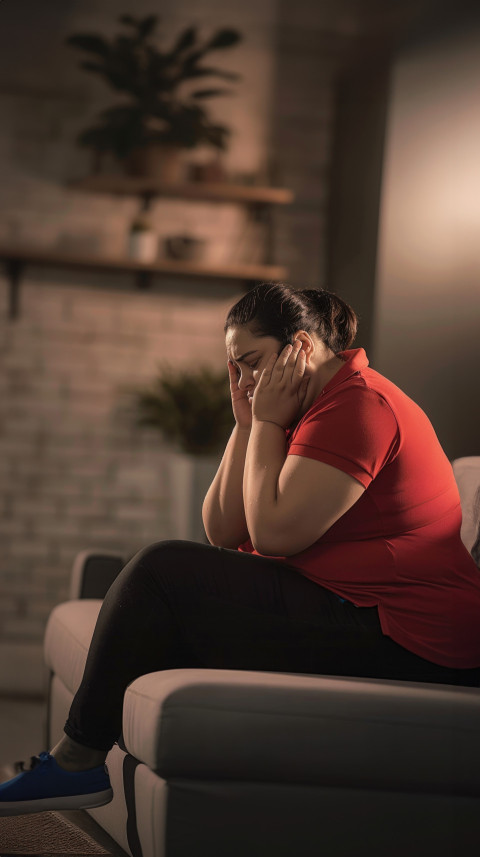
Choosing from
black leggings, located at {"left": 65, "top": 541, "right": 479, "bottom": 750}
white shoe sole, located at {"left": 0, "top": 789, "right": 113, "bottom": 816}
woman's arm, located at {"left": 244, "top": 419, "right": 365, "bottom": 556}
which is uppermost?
woman's arm, located at {"left": 244, "top": 419, "right": 365, "bottom": 556}

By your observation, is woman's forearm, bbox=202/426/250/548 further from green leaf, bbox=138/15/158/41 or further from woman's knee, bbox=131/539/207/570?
green leaf, bbox=138/15/158/41

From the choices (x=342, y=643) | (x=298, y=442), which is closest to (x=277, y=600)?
(x=342, y=643)

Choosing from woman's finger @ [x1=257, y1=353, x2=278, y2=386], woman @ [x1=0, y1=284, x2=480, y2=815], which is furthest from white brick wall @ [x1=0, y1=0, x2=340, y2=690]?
woman @ [x1=0, y1=284, x2=480, y2=815]

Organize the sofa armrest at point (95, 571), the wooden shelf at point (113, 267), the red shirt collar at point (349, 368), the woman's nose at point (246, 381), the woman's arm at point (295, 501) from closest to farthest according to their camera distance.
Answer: the woman's arm at point (295, 501)
the red shirt collar at point (349, 368)
the woman's nose at point (246, 381)
the sofa armrest at point (95, 571)
the wooden shelf at point (113, 267)

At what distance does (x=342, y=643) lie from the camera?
4.24 feet

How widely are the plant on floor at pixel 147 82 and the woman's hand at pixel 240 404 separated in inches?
85.2

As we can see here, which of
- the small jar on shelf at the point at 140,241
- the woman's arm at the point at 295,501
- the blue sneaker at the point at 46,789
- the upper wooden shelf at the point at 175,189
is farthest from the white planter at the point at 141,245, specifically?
the blue sneaker at the point at 46,789

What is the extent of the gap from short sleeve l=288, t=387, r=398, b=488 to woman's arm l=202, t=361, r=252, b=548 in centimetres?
27

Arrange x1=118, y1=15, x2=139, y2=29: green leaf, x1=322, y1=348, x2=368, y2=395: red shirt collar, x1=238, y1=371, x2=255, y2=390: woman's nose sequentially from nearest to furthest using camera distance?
x1=322, y1=348, x2=368, y2=395: red shirt collar → x1=238, y1=371, x2=255, y2=390: woman's nose → x1=118, y1=15, x2=139, y2=29: green leaf

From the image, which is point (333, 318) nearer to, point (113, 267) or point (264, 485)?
point (264, 485)

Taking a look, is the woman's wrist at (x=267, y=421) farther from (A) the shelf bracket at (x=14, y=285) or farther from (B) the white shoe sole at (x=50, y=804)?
(A) the shelf bracket at (x=14, y=285)

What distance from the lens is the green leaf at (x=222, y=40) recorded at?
11.8 feet

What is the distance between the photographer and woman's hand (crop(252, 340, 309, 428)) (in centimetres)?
142

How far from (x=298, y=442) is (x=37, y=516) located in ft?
7.92
